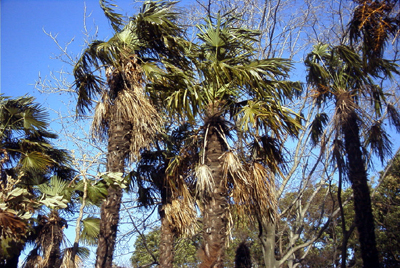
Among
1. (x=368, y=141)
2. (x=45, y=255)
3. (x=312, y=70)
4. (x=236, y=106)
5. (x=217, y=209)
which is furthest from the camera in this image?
(x=312, y=70)

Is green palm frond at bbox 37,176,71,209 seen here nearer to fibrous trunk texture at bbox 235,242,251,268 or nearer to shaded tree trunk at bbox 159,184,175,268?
shaded tree trunk at bbox 159,184,175,268

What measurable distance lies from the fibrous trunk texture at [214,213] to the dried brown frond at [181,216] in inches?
59.3

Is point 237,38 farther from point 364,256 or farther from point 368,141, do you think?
point 364,256

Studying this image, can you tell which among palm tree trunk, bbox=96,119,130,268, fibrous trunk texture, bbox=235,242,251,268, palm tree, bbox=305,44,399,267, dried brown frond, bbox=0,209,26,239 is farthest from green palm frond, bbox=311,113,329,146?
dried brown frond, bbox=0,209,26,239

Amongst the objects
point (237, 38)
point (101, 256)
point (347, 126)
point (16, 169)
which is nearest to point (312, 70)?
point (347, 126)

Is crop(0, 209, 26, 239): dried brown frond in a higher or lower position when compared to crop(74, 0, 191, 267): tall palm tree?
lower

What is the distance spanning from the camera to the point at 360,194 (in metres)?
7.21

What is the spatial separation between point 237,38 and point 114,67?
2702 millimetres

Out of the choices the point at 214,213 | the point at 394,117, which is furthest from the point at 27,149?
the point at 394,117

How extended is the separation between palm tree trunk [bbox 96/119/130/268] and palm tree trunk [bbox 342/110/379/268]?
4.60 meters

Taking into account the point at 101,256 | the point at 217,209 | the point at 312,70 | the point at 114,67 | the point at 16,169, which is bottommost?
the point at 101,256

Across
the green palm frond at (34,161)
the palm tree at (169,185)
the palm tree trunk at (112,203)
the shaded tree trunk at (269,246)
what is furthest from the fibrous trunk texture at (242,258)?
the green palm frond at (34,161)

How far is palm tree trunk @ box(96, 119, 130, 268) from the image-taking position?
21.0 feet

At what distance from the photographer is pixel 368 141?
28.7 feet
